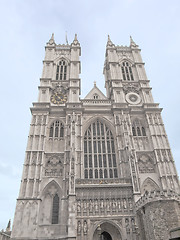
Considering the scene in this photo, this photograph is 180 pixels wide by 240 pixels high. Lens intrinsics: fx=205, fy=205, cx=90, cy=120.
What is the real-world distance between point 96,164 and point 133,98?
37.3 feet

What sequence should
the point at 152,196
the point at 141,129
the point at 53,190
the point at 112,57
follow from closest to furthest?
1. the point at 152,196
2. the point at 53,190
3. the point at 141,129
4. the point at 112,57

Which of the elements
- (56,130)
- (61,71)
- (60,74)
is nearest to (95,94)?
(60,74)

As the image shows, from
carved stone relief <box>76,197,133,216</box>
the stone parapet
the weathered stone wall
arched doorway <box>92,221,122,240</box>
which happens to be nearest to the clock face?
carved stone relief <box>76,197,133,216</box>

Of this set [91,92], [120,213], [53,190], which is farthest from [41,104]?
[120,213]

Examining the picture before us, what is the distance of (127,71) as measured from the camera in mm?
32906

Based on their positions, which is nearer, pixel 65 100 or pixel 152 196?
pixel 152 196

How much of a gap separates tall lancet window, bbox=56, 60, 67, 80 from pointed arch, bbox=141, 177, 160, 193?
1872 cm

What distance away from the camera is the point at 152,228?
14.8m

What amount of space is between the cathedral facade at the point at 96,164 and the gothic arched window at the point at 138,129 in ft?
0.43

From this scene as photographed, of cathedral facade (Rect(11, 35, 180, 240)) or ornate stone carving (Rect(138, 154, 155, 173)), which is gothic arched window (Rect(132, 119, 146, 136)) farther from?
ornate stone carving (Rect(138, 154, 155, 173))

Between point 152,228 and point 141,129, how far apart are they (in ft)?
44.6

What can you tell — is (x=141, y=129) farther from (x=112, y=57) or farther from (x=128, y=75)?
(x=112, y=57)

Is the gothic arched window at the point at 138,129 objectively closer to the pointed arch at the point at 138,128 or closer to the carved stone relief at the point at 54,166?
the pointed arch at the point at 138,128

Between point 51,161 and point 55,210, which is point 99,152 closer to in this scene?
point 51,161
